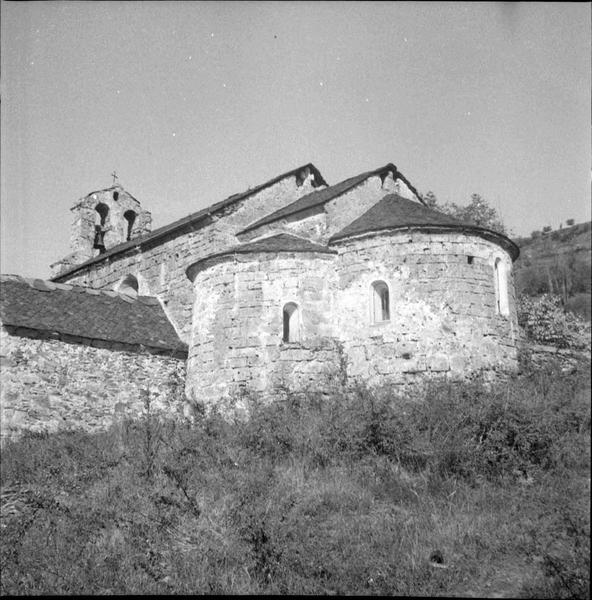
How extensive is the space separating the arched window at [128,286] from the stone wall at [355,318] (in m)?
6.70

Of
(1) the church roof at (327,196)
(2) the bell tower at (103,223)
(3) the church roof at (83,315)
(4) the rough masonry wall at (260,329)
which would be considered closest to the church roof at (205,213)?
(1) the church roof at (327,196)

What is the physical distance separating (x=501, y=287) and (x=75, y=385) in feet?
31.0

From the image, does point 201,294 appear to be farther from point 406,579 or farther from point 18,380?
point 406,579

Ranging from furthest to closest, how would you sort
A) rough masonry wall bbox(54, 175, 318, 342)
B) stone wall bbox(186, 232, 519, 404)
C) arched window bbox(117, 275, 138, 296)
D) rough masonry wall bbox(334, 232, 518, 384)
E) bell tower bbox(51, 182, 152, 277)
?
bell tower bbox(51, 182, 152, 277) → arched window bbox(117, 275, 138, 296) → rough masonry wall bbox(54, 175, 318, 342) → stone wall bbox(186, 232, 519, 404) → rough masonry wall bbox(334, 232, 518, 384)

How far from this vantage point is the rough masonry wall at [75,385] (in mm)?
14812

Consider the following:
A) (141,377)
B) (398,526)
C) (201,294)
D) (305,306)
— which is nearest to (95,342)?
(141,377)

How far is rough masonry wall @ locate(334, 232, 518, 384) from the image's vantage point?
13.8 metres

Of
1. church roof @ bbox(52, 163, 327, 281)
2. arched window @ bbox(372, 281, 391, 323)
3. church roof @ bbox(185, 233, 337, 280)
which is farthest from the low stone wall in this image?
church roof @ bbox(52, 163, 327, 281)

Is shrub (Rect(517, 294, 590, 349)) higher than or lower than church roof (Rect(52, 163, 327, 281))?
lower

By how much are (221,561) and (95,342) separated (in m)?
8.83

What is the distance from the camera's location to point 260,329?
→ 1480 centimetres

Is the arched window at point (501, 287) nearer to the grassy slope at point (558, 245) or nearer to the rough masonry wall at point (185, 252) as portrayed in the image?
the grassy slope at point (558, 245)

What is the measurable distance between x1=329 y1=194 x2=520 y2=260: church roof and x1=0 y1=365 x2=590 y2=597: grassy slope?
3.40 metres

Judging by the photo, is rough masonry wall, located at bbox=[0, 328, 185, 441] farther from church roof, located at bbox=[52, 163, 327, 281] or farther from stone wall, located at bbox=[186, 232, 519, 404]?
church roof, located at bbox=[52, 163, 327, 281]
